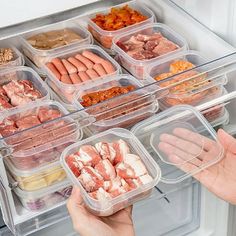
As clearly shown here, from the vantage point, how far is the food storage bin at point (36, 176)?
1296 mm

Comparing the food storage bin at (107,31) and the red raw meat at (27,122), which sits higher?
the red raw meat at (27,122)

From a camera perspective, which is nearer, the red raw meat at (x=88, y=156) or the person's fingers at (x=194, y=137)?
the red raw meat at (x=88, y=156)

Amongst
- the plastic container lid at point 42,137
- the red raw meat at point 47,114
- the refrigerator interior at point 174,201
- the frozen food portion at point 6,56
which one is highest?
the plastic container lid at point 42,137

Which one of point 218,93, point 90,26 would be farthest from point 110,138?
point 90,26

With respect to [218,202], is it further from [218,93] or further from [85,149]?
[85,149]

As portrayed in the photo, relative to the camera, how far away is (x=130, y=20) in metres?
1.68

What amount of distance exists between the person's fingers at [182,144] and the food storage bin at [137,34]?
0.66 ft

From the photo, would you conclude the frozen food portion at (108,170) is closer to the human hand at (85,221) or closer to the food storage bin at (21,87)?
the human hand at (85,221)

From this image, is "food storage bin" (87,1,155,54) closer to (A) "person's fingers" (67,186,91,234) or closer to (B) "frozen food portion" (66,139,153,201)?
(B) "frozen food portion" (66,139,153,201)

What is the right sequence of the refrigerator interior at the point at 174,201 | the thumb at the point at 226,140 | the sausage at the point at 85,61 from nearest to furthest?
the refrigerator interior at the point at 174,201 → the thumb at the point at 226,140 → the sausage at the point at 85,61

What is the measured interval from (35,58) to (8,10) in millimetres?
292

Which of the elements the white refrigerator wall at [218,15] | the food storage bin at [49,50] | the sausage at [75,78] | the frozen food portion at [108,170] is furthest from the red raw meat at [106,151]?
the white refrigerator wall at [218,15]

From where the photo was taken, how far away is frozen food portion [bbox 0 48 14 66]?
1.55 m

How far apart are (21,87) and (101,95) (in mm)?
191
